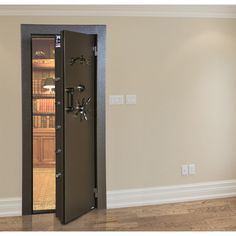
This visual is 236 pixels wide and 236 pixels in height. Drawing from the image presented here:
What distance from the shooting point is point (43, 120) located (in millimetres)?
4621

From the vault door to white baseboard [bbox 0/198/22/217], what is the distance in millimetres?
456

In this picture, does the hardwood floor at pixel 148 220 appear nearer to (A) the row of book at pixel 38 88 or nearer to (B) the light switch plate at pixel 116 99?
(B) the light switch plate at pixel 116 99

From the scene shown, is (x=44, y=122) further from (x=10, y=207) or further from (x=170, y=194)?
(x=170, y=194)

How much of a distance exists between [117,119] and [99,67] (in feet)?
1.95

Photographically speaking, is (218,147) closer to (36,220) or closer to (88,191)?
(88,191)

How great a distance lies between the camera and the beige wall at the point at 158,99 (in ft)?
10.6

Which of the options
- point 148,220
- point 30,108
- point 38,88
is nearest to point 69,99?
point 30,108

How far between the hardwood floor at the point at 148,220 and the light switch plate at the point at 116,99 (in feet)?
3.81

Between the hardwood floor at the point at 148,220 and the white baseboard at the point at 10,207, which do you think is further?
the white baseboard at the point at 10,207

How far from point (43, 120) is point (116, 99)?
169cm

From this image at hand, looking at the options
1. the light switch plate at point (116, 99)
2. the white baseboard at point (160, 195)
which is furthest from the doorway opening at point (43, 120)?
the light switch plate at point (116, 99)

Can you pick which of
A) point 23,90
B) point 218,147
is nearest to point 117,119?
point 23,90

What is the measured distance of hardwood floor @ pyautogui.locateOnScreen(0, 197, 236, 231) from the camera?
2916mm

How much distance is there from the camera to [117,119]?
3395mm
